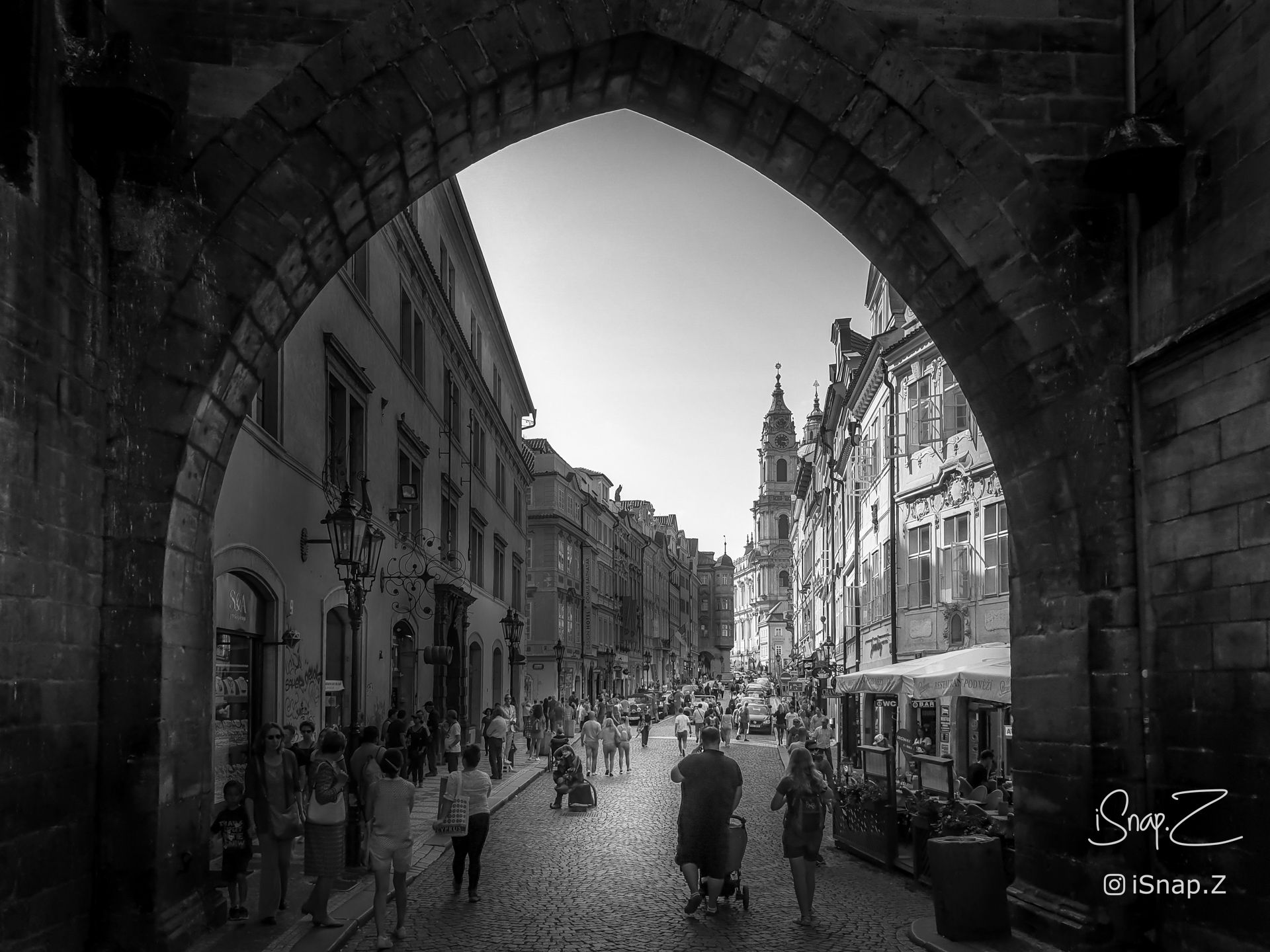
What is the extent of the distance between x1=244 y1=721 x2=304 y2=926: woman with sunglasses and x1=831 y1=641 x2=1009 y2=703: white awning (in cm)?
713

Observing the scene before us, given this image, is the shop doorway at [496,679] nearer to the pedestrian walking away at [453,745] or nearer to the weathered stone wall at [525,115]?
the pedestrian walking away at [453,745]

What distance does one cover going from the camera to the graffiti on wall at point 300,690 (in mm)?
15602

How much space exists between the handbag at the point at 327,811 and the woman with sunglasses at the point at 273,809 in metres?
0.27

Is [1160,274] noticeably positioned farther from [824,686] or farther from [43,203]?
[824,686]

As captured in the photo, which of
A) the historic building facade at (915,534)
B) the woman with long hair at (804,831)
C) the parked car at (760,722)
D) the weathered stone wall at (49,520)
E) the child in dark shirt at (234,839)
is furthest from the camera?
the parked car at (760,722)

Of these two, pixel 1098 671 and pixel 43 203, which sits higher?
pixel 43 203

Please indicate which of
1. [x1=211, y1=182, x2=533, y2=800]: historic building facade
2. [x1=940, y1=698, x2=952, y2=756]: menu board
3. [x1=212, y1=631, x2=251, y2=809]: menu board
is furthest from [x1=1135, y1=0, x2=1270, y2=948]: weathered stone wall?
[x1=940, y1=698, x2=952, y2=756]: menu board

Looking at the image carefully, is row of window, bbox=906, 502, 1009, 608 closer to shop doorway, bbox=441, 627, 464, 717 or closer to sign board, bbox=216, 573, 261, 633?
shop doorway, bbox=441, 627, 464, 717

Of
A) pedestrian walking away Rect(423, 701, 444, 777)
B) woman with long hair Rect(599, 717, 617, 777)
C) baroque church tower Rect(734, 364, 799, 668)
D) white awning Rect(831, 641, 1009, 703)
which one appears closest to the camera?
white awning Rect(831, 641, 1009, 703)

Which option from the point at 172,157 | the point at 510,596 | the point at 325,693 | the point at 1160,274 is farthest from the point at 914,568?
the point at 172,157

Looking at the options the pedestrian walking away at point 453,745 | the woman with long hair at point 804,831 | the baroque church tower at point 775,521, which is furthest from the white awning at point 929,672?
the baroque church tower at point 775,521

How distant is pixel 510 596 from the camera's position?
42.1 m

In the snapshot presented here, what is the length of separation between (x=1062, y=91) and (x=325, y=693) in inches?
517

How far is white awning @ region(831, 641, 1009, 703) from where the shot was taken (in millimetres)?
14141
